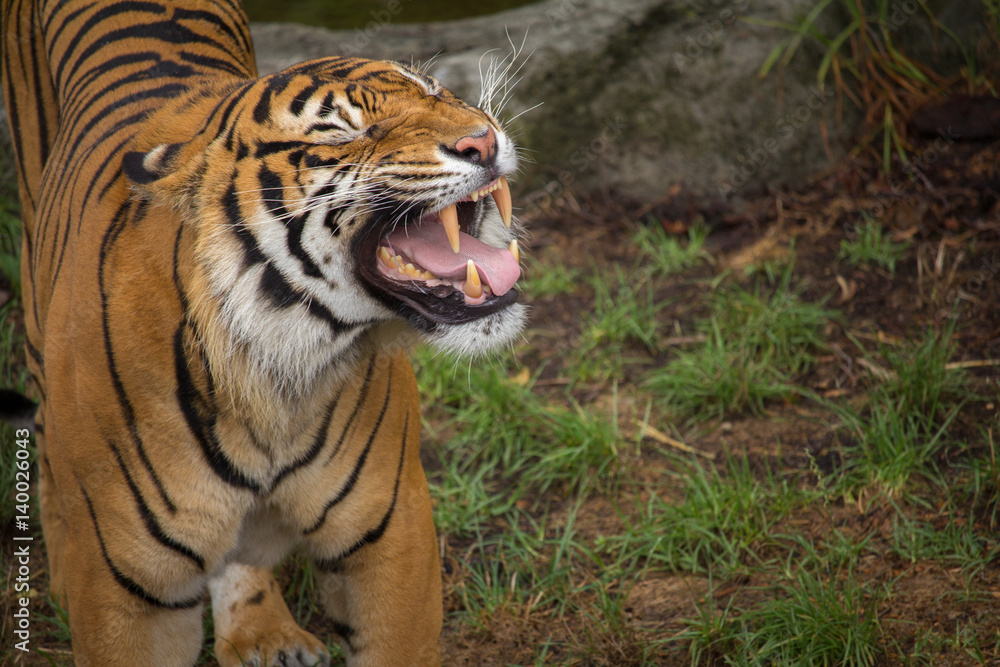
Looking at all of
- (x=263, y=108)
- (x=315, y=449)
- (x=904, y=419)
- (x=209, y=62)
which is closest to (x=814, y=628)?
(x=904, y=419)

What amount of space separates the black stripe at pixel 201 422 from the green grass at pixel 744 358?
81.0 inches

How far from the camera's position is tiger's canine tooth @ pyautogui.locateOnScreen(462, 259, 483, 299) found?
1809 millimetres

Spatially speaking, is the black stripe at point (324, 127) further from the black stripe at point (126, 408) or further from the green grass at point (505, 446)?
the green grass at point (505, 446)

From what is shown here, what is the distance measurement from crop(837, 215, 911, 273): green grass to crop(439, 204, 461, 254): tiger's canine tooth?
9.04ft

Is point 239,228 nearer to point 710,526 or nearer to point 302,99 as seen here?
point 302,99

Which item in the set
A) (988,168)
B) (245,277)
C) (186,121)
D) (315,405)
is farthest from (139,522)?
(988,168)

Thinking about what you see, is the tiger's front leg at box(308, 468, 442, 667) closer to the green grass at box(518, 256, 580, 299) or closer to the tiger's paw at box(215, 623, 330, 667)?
the tiger's paw at box(215, 623, 330, 667)

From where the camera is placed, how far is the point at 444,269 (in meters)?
1.84

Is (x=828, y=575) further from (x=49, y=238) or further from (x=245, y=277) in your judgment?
(x=49, y=238)

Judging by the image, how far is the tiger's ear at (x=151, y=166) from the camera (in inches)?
69.9

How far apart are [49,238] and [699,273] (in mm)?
2902

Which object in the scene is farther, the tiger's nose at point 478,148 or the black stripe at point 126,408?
the black stripe at point 126,408

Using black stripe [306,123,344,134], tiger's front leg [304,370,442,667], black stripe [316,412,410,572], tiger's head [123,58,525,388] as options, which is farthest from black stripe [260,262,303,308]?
black stripe [316,412,410,572]

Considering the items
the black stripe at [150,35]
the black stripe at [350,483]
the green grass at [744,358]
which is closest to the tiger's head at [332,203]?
the black stripe at [350,483]
